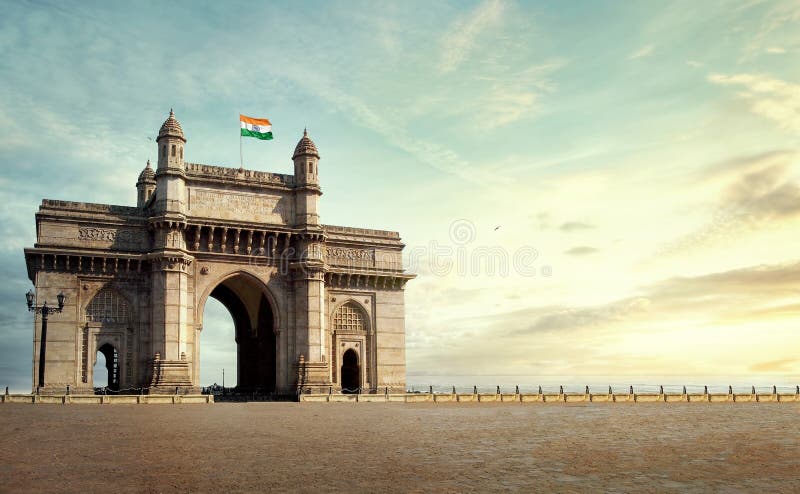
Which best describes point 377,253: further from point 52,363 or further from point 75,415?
point 75,415

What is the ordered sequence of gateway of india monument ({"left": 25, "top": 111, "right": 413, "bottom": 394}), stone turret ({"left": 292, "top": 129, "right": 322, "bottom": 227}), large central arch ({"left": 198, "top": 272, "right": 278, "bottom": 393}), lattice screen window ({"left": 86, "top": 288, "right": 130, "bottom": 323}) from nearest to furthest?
1. gateway of india monument ({"left": 25, "top": 111, "right": 413, "bottom": 394})
2. lattice screen window ({"left": 86, "top": 288, "right": 130, "bottom": 323})
3. stone turret ({"left": 292, "top": 129, "right": 322, "bottom": 227})
4. large central arch ({"left": 198, "top": 272, "right": 278, "bottom": 393})

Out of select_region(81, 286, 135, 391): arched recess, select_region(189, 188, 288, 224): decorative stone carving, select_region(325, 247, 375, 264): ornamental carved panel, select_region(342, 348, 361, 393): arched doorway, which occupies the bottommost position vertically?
select_region(342, 348, 361, 393): arched doorway

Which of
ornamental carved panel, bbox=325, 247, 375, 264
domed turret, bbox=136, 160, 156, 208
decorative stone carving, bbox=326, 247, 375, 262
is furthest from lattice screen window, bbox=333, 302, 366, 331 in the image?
domed turret, bbox=136, 160, 156, 208

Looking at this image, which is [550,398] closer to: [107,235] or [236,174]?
[236,174]

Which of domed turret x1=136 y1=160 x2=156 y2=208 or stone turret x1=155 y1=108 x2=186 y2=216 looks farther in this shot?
domed turret x1=136 y1=160 x2=156 y2=208

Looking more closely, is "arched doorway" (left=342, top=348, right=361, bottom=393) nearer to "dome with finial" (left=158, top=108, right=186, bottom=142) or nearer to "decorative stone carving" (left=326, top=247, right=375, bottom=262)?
"decorative stone carving" (left=326, top=247, right=375, bottom=262)

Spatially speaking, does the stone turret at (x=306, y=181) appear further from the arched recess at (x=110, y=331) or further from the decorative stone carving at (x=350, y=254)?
the arched recess at (x=110, y=331)

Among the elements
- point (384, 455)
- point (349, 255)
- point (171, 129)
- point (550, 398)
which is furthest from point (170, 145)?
point (384, 455)

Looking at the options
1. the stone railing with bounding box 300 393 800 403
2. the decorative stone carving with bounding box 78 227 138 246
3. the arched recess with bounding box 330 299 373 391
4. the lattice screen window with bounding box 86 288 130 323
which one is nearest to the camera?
the lattice screen window with bounding box 86 288 130 323
